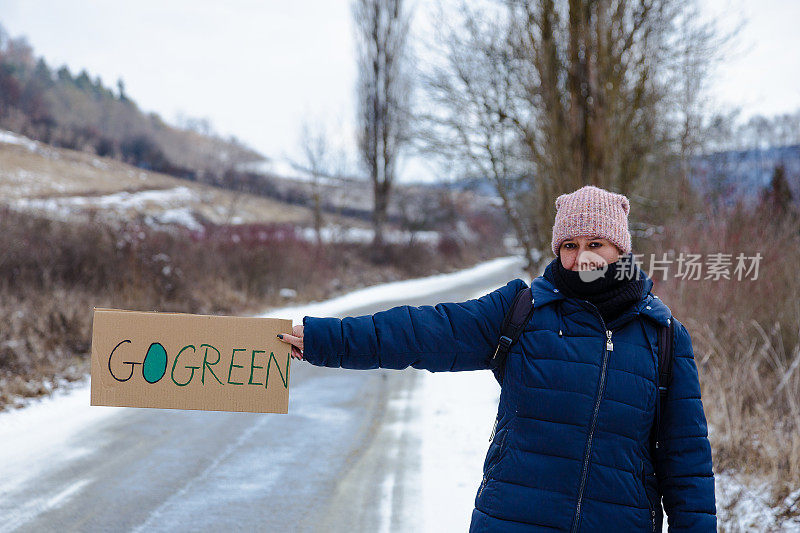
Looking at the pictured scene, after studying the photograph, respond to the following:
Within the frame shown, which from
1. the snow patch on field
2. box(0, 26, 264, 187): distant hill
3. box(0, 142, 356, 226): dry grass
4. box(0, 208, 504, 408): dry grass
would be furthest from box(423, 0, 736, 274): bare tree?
box(0, 26, 264, 187): distant hill

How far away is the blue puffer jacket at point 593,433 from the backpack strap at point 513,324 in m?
0.02

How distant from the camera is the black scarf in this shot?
1.79 metres

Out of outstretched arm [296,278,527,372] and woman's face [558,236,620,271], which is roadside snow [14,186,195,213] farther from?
woman's face [558,236,620,271]

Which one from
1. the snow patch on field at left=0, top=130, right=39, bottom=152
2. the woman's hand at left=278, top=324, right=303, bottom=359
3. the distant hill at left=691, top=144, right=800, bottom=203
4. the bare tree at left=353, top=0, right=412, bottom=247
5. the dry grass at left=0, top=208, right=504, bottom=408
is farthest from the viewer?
the snow patch on field at left=0, top=130, right=39, bottom=152

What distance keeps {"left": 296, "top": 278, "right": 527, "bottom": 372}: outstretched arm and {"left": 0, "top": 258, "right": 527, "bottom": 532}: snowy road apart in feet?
7.75

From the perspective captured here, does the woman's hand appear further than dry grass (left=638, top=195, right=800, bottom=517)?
No

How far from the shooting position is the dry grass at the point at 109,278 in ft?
24.6

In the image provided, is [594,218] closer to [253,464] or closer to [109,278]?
[253,464]

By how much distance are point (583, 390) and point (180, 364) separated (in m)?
1.33

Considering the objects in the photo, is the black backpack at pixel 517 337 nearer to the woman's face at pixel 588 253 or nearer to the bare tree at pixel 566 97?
the woman's face at pixel 588 253

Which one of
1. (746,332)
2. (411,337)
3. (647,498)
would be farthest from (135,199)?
(647,498)

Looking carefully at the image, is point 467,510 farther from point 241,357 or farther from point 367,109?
point 367,109

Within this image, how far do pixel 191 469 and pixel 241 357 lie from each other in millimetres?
3085

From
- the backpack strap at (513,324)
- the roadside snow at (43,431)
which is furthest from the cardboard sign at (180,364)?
the roadside snow at (43,431)
